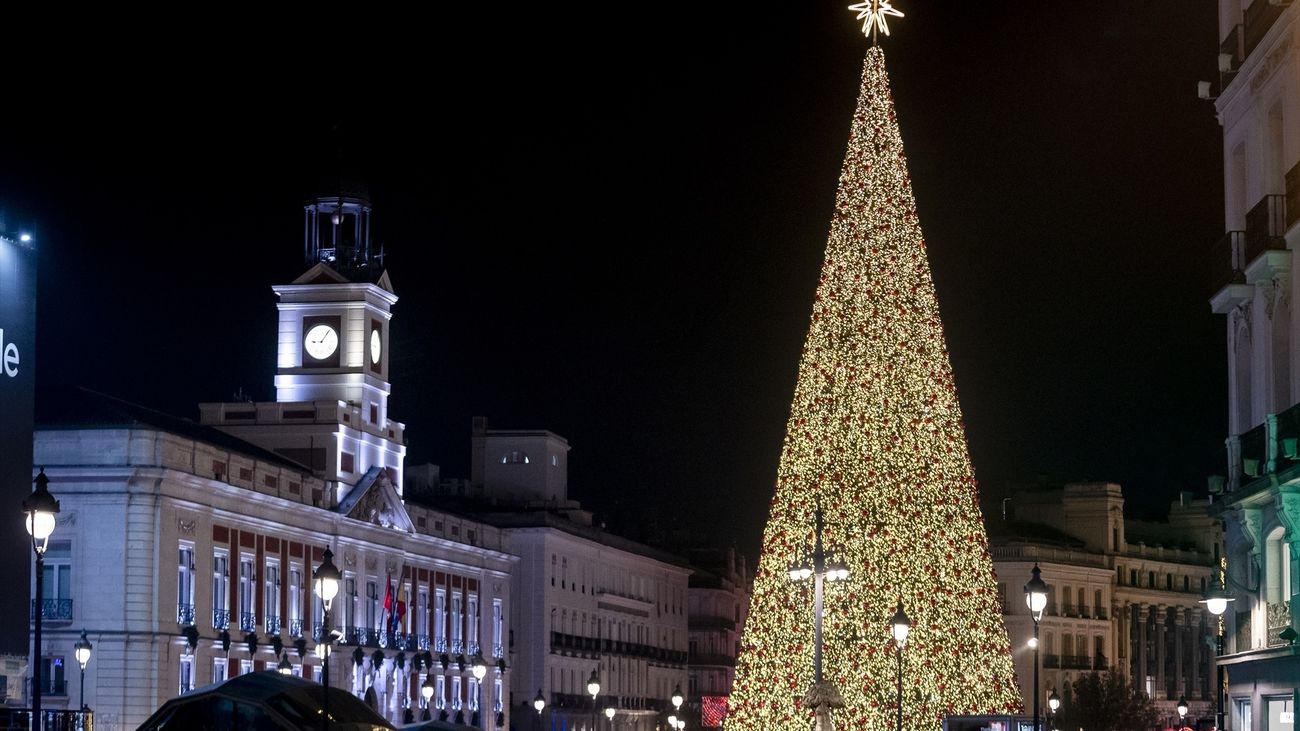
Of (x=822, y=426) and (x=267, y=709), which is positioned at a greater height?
(x=822, y=426)

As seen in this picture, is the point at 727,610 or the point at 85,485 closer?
the point at 85,485

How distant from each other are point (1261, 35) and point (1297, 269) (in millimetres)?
3496

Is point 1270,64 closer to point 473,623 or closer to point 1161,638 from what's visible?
point 473,623

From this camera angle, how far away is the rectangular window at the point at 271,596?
240ft

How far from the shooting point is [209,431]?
77312 mm

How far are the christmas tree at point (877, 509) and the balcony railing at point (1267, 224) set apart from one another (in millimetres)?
23577

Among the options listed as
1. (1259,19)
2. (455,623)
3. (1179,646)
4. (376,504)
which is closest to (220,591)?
(376,504)

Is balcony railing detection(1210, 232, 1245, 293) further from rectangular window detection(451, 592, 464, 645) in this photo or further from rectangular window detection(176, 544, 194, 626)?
rectangular window detection(451, 592, 464, 645)

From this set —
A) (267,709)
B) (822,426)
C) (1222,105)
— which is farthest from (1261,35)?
(822,426)

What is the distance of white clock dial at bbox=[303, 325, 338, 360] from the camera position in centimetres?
8712

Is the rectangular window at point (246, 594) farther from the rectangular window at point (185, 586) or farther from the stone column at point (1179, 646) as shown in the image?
the stone column at point (1179, 646)

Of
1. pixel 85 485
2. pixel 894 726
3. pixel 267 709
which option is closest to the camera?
pixel 267 709

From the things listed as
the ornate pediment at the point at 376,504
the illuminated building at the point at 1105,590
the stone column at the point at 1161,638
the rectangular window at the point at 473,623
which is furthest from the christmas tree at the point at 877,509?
the stone column at the point at 1161,638

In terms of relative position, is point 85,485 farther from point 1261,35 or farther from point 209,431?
point 1261,35
